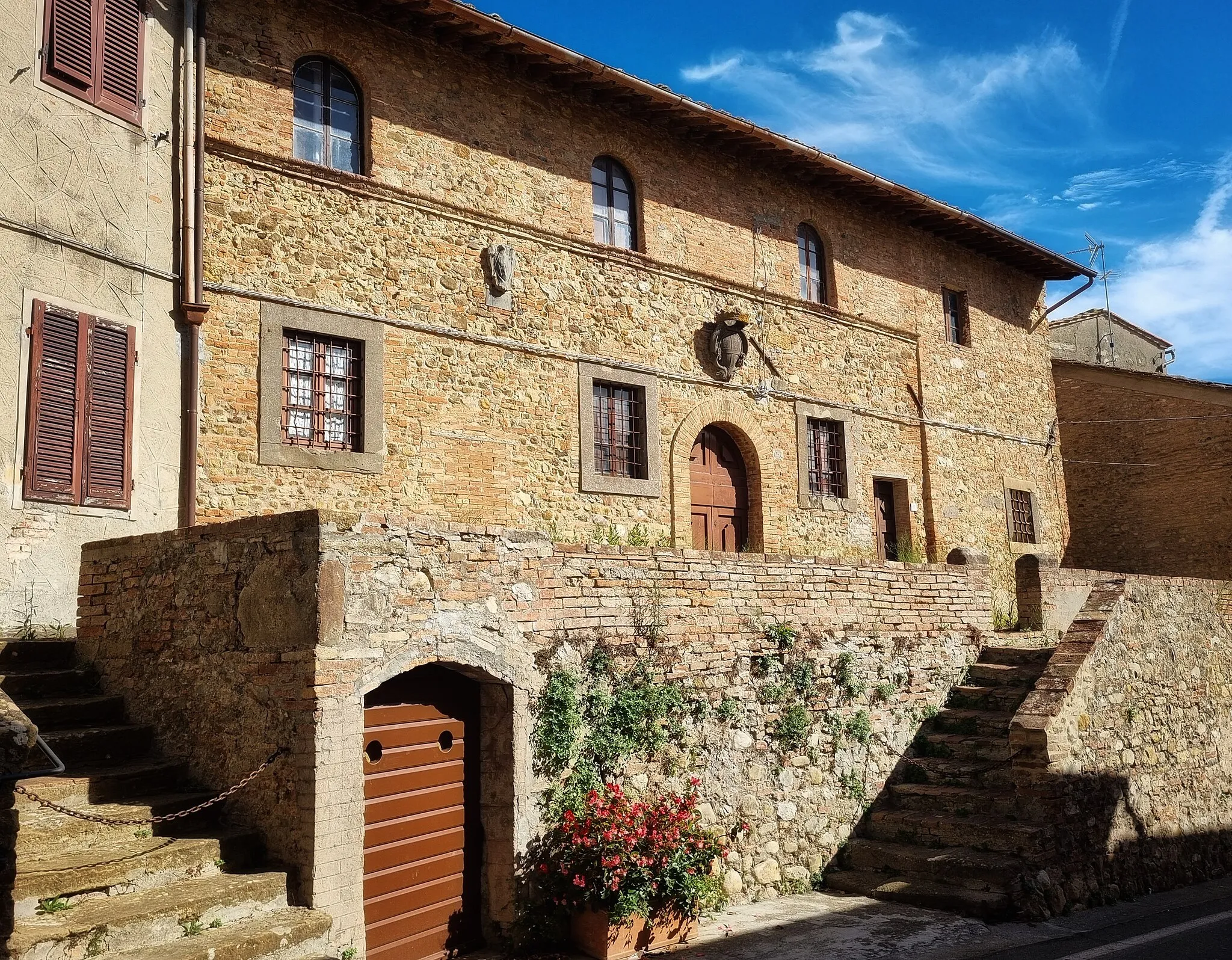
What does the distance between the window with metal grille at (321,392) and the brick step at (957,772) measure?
6.42 metres

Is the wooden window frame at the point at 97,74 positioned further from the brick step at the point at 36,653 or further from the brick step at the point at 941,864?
Result: the brick step at the point at 941,864

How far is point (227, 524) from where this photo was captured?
21.6ft

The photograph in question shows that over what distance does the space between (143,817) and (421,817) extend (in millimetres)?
1730

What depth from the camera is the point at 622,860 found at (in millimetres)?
6934

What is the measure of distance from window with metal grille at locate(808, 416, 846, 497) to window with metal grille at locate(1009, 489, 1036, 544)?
446 centimetres

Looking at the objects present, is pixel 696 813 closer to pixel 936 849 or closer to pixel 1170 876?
pixel 936 849

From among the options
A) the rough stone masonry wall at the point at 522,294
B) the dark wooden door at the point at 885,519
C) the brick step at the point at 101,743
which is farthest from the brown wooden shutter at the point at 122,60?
the dark wooden door at the point at 885,519

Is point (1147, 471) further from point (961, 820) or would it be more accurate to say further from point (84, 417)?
point (84, 417)

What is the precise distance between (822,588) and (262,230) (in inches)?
260

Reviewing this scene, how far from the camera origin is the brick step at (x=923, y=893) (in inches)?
312

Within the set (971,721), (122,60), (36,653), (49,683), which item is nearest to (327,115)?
(122,60)

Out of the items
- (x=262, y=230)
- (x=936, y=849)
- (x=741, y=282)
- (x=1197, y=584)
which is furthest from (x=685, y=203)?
(x=936, y=849)

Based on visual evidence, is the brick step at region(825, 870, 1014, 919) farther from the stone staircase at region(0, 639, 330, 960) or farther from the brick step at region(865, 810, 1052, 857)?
the stone staircase at region(0, 639, 330, 960)

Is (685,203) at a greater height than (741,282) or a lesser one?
greater
